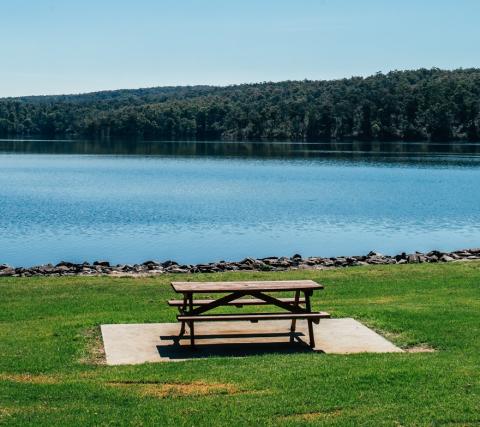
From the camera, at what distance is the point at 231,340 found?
12.5m

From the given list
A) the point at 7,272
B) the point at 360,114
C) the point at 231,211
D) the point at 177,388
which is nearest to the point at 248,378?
the point at 177,388

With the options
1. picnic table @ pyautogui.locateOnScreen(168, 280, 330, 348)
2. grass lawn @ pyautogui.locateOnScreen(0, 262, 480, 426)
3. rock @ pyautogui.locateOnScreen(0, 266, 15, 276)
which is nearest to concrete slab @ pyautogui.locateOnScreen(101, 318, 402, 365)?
picnic table @ pyautogui.locateOnScreen(168, 280, 330, 348)

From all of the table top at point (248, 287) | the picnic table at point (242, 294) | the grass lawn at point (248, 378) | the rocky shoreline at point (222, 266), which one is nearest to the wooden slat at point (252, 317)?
the picnic table at point (242, 294)

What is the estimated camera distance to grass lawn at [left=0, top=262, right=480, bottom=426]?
8117mm

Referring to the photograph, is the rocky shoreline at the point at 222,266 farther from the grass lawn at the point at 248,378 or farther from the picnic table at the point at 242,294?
the picnic table at the point at 242,294

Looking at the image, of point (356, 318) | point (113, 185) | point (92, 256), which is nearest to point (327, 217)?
point (92, 256)

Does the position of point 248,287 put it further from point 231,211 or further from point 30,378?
point 231,211

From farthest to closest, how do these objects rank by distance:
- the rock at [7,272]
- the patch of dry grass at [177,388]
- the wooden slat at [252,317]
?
the rock at [7,272] < the wooden slat at [252,317] < the patch of dry grass at [177,388]

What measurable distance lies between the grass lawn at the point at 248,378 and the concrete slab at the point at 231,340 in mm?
368

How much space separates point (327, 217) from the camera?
45.1 metres

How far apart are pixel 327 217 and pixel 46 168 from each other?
49741 mm

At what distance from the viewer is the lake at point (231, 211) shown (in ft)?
111

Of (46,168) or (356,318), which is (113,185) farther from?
(356,318)

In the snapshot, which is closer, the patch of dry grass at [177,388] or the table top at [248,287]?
the patch of dry grass at [177,388]
